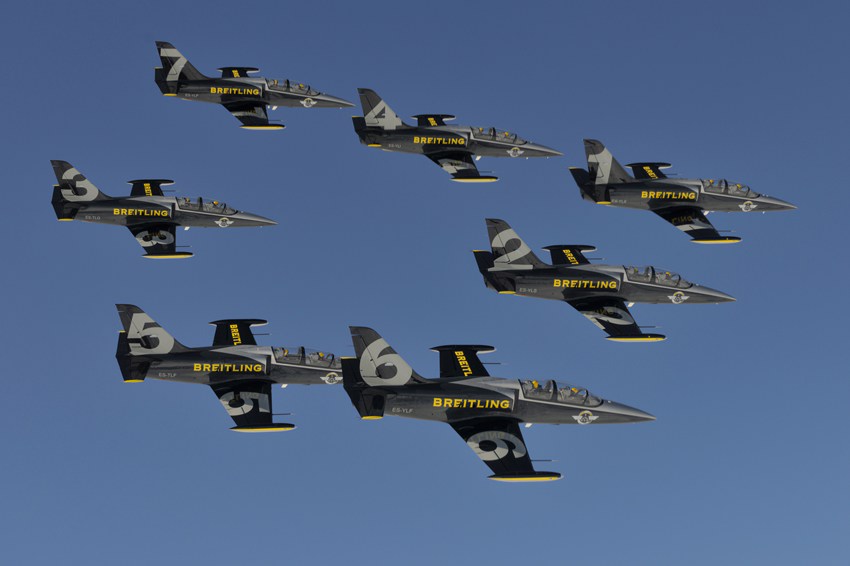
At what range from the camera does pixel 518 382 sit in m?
72.1

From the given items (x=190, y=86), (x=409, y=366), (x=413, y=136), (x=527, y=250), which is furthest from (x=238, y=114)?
(x=409, y=366)


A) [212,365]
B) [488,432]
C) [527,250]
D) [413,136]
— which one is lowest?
[488,432]

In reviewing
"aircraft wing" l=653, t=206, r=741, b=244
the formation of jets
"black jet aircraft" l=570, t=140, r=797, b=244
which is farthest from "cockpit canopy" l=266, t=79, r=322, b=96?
"aircraft wing" l=653, t=206, r=741, b=244

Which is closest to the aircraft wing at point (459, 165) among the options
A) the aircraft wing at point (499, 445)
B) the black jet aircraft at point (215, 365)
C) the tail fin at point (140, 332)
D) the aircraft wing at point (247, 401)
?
the black jet aircraft at point (215, 365)

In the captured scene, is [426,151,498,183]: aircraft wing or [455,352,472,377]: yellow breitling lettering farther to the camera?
[426,151,498,183]: aircraft wing

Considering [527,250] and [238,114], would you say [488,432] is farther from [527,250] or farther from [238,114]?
[238,114]

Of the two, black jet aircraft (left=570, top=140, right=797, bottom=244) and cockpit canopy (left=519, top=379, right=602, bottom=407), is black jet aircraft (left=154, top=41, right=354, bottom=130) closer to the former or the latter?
black jet aircraft (left=570, top=140, right=797, bottom=244)

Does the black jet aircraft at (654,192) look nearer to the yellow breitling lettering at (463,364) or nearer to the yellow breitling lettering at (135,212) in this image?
the yellow breitling lettering at (463,364)

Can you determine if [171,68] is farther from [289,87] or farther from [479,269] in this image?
[479,269]

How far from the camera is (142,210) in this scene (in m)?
84.8

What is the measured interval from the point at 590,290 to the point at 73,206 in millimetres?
30757

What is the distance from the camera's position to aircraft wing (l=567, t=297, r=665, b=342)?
260ft

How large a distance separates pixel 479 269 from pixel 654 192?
1350 centimetres

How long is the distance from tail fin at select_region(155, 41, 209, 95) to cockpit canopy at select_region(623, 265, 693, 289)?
107 ft
